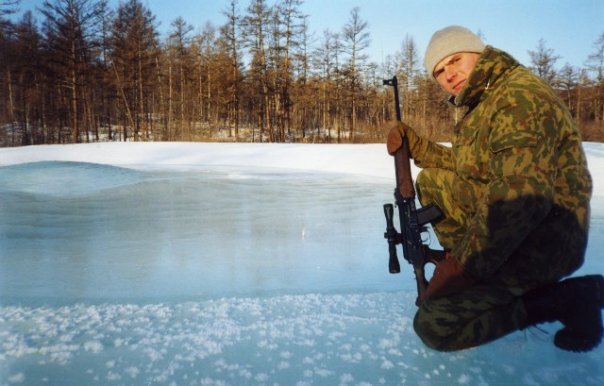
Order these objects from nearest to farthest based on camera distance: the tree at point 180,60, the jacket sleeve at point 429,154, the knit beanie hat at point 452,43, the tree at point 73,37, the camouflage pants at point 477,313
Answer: the camouflage pants at point 477,313, the knit beanie hat at point 452,43, the jacket sleeve at point 429,154, the tree at point 73,37, the tree at point 180,60

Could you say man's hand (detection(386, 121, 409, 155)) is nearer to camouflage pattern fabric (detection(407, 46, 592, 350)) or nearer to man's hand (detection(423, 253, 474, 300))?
camouflage pattern fabric (detection(407, 46, 592, 350))

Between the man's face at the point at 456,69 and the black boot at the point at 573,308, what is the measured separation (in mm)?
829

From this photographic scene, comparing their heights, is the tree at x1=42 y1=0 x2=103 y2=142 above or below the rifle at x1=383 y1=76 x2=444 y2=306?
above

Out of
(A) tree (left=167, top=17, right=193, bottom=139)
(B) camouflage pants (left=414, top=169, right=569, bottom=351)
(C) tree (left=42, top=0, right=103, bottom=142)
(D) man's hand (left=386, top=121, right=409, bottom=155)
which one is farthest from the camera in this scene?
(A) tree (left=167, top=17, right=193, bottom=139)

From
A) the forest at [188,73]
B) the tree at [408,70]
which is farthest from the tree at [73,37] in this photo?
the tree at [408,70]

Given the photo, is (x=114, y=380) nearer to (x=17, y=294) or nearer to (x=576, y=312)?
(x=17, y=294)

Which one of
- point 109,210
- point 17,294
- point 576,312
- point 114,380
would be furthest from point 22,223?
point 576,312

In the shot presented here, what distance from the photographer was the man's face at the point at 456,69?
169cm

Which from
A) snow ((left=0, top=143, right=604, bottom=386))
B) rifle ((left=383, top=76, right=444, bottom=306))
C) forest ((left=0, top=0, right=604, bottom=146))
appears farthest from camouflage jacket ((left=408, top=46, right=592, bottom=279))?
forest ((left=0, top=0, right=604, bottom=146))

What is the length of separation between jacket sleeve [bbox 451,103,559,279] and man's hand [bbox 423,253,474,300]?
0.09 m

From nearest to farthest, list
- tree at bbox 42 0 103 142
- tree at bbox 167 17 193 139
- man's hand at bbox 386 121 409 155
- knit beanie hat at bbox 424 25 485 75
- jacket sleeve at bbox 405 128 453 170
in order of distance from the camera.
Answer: knit beanie hat at bbox 424 25 485 75 < man's hand at bbox 386 121 409 155 < jacket sleeve at bbox 405 128 453 170 < tree at bbox 42 0 103 142 < tree at bbox 167 17 193 139

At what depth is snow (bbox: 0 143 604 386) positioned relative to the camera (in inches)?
60.8

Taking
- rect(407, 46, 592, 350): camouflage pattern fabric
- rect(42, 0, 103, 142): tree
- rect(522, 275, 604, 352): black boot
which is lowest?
rect(522, 275, 604, 352): black boot

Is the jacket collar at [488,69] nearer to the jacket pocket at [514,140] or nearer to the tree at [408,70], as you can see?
the jacket pocket at [514,140]
